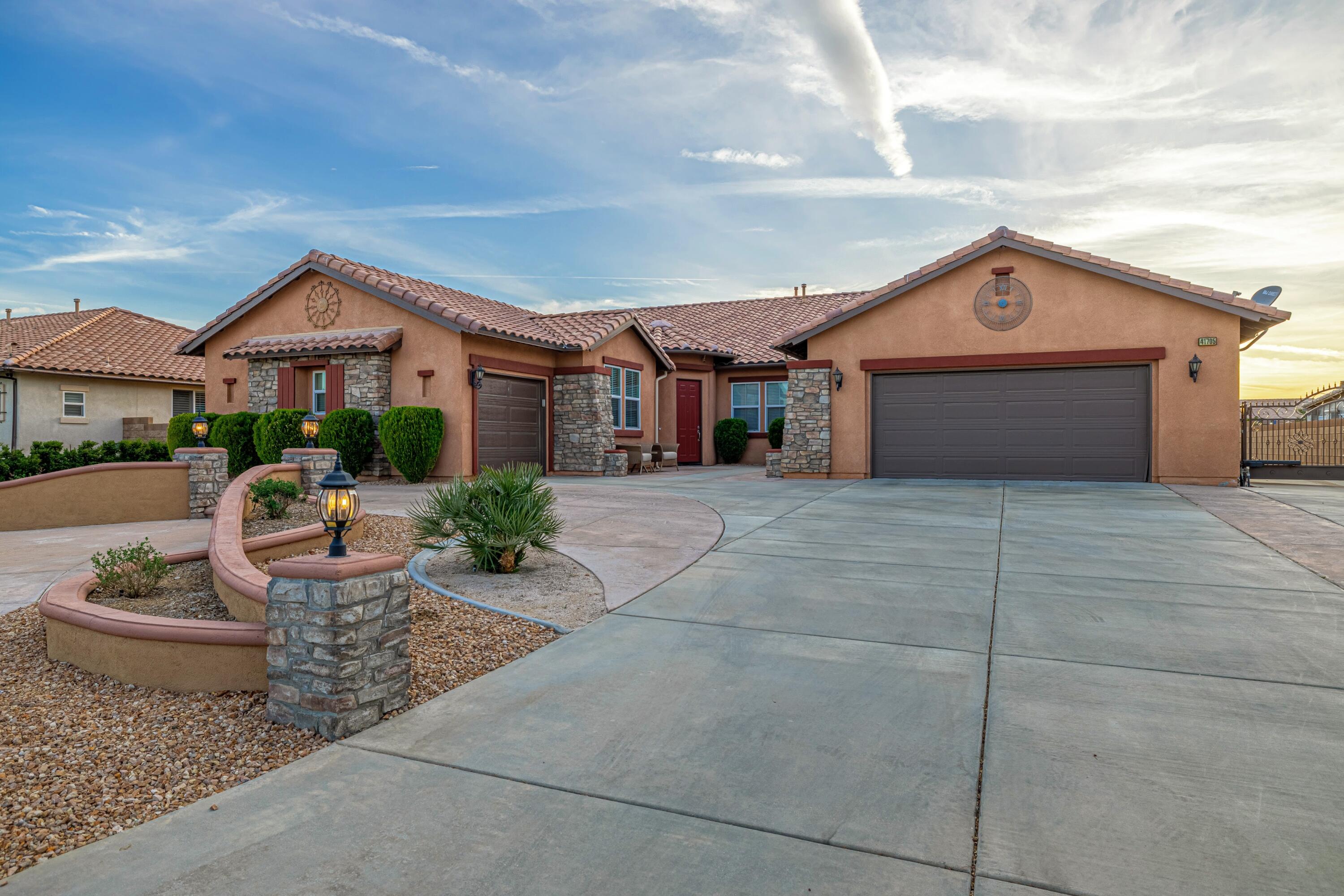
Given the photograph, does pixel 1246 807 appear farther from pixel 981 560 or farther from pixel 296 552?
pixel 296 552

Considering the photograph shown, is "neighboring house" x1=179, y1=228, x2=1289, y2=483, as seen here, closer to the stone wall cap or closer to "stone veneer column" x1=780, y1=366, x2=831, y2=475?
"stone veneer column" x1=780, y1=366, x2=831, y2=475

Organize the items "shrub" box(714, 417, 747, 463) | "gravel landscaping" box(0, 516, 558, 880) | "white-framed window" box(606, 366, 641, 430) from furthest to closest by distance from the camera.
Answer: "shrub" box(714, 417, 747, 463) < "white-framed window" box(606, 366, 641, 430) < "gravel landscaping" box(0, 516, 558, 880)

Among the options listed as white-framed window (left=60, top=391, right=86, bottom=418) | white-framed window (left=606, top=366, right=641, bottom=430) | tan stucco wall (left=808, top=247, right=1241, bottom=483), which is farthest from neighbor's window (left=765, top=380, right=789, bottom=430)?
white-framed window (left=60, top=391, right=86, bottom=418)

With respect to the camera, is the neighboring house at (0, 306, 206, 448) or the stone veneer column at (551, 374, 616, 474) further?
the neighboring house at (0, 306, 206, 448)

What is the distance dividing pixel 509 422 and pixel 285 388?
5249 mm

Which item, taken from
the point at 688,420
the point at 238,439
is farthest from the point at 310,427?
the point at 688,420

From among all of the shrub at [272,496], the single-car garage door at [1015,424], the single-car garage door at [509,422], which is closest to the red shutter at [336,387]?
the single-car garage door at [509,422]

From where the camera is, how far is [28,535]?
909 cm

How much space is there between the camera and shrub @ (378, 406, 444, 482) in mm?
14461

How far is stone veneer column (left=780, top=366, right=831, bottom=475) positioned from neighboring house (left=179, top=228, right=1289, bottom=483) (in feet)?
0.13

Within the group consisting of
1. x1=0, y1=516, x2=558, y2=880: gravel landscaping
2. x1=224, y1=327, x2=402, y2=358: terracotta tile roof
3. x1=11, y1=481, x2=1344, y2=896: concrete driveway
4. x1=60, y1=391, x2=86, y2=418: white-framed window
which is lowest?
x1=0, y1=516, x2=558, y2=880: gravel landscaping

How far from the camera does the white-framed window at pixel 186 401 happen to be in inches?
933

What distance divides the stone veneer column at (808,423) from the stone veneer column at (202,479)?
10.7 m

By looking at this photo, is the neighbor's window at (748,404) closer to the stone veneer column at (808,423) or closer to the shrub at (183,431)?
the stone veneer column at (808,423)
